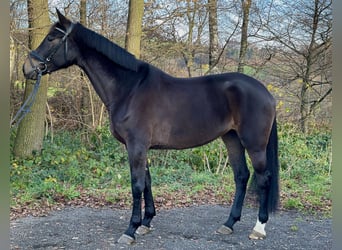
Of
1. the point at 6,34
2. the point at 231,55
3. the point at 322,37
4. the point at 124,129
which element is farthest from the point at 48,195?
the point at 322,37

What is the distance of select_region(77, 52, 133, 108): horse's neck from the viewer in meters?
3.71

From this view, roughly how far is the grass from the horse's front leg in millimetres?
1354

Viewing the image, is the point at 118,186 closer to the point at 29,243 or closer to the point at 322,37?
the point at 29,243

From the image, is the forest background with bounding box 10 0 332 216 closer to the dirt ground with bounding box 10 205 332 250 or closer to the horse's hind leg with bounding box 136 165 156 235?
the dirt ground with bounding box 10 205 332 250

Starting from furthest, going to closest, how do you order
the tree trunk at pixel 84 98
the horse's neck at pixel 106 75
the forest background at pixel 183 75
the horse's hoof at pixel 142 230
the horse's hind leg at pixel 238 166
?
the tree trunk at pixel 84 98, the forest background at pixel 183 75, the horse's hind leg at pixel 238 166, the horse's hoof at pixel 142 230, the horse's neck at pixel 106 75

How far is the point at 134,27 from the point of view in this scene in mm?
7316

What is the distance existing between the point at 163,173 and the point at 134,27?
301cm

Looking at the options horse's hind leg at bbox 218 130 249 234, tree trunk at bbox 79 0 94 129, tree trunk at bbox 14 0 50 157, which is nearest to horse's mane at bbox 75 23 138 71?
horse's hind leg at bbox 218 130 249 234

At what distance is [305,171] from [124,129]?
A: 14.4 ft

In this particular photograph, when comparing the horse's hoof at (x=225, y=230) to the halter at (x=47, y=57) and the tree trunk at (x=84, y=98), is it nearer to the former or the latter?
the halter at (x=47, y=57)

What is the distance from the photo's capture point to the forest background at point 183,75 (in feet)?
18.4

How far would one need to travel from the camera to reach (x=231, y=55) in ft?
31.6

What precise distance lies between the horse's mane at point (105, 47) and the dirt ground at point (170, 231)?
5.82ft

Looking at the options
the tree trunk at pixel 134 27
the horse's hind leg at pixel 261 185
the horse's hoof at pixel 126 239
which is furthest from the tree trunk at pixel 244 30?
the horse's hoof at pixel 126 239
